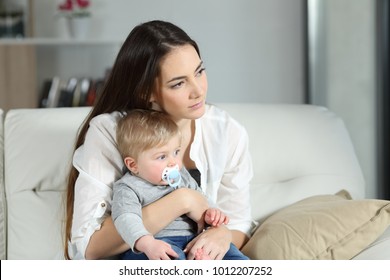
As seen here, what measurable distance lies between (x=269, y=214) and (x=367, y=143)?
1914 mm

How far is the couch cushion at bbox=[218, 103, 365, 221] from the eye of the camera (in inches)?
96.0

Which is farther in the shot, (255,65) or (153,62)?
(255,65)

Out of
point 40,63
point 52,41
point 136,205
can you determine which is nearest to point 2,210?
point 136,205

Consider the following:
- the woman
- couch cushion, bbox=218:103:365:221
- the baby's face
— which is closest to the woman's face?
the woman

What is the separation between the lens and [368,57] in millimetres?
4160

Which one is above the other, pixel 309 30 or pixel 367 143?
pixel 309 30

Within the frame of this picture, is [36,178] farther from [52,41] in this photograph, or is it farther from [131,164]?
[52,41]

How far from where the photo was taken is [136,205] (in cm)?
188

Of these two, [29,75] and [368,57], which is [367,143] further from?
[29,75]

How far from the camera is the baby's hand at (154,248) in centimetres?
178
